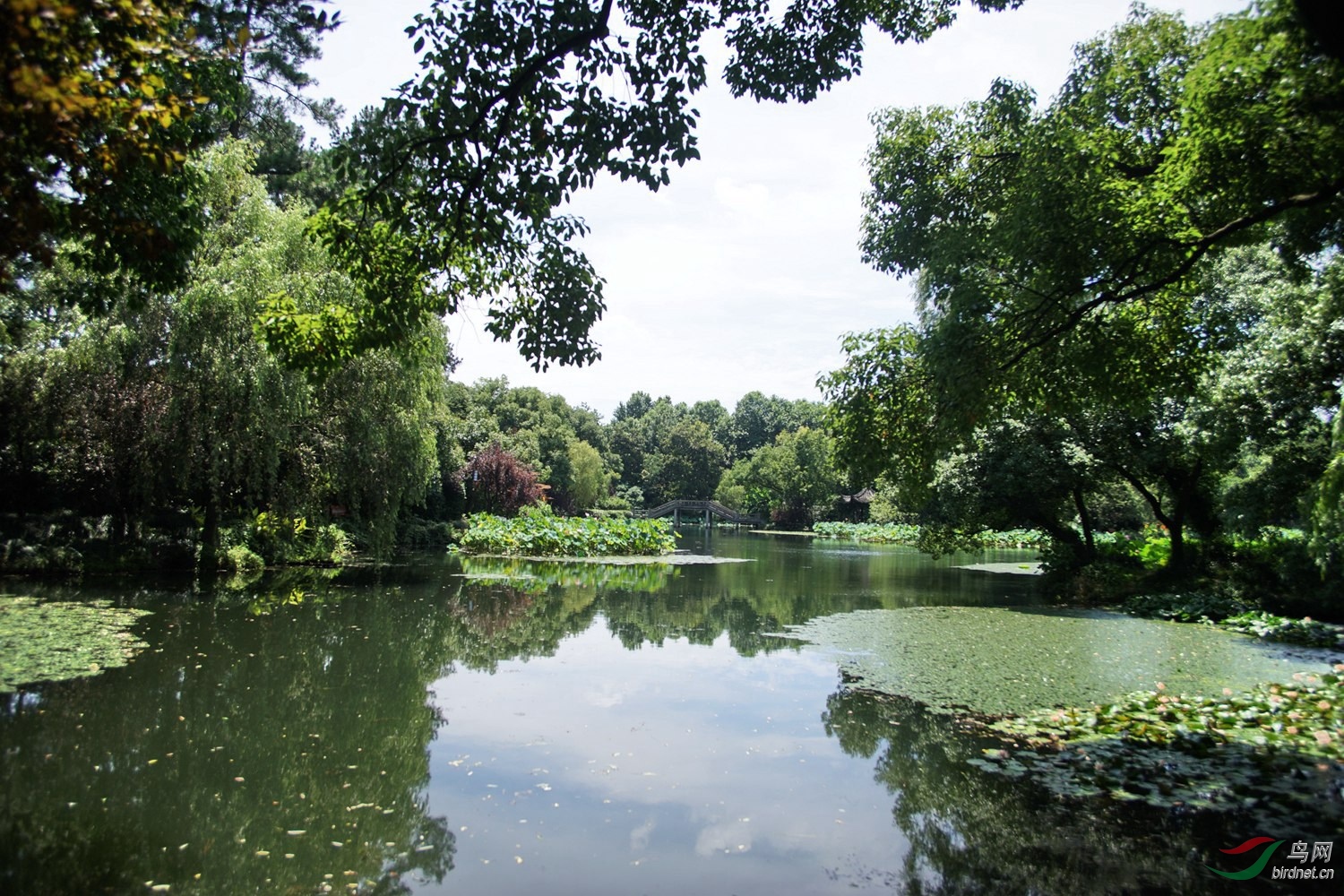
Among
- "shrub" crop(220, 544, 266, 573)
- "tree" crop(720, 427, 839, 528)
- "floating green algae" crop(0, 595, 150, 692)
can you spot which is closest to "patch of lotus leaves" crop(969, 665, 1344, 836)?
"floating green algae" crop(0, 595, 150, 692)

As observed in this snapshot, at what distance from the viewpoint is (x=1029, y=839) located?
4.22 metres

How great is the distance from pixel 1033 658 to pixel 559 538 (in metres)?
17.4

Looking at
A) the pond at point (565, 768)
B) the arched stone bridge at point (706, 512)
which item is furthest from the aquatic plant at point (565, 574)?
the arched stone bridge at point (706, 512)

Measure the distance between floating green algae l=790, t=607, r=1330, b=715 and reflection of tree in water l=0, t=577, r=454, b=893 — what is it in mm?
4810

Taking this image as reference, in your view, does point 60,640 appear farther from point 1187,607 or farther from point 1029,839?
point 1187,607

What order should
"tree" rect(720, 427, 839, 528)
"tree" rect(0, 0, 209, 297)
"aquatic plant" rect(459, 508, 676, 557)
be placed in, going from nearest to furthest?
"tree" rect(0, 0, 209, 297) → "aquatic plant" rect(459, 508, 676, 557) → "tree" rect(720, 427, 839, 528)

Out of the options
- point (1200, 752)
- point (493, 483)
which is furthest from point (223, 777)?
point (493, 483)

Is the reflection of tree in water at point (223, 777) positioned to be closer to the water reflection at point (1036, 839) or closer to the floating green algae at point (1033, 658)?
the water reflection at point (1036, 839)

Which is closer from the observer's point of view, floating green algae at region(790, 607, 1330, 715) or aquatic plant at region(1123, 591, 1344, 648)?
floating green algae at region(790, 607, 1330, 715)

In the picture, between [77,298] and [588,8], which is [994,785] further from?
[77,298]

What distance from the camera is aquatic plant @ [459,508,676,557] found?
81.5 ft

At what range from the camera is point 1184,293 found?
23.0 feet

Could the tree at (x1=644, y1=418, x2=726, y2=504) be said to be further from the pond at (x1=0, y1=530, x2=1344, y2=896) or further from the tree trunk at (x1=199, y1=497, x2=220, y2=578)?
the pond at (x1=0, y1=530, x2=1344, y2=896)

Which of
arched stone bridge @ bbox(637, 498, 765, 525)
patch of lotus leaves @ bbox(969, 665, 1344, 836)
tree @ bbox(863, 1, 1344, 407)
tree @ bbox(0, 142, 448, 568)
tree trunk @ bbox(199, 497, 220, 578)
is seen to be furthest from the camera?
arched stone bridge @ bbox(637, 498, 765, 525)
